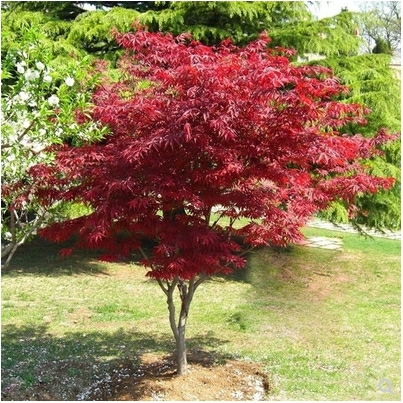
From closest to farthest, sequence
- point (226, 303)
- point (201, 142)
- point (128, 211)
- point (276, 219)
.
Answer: point (201, 142) < point (128, 211) < point (276, 219) < point (226, 303)

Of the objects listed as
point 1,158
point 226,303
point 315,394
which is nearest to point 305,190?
point 315,394

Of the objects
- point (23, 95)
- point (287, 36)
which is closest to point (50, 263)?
point (287, 36)

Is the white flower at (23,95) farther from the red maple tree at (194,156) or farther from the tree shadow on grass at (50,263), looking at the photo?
the tree shadow on grass at (50,263)

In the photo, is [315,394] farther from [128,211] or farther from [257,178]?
[128,211]

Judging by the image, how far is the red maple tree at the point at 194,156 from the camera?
3.73 m

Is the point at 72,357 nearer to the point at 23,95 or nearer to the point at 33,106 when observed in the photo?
the point at 33,106

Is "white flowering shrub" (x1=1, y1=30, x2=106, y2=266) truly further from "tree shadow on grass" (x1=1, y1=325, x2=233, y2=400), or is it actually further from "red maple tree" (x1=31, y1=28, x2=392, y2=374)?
"tree shadow on grass" (x1=1, y1=325, x2=233, y2=400)

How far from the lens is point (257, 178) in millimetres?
4191

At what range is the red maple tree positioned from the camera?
373cm

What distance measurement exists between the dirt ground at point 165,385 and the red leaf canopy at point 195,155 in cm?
107

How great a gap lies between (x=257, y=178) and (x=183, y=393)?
1.83 m

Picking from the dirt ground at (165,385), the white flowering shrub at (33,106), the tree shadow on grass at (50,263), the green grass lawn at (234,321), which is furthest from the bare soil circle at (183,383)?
the tree shadow on grass at (50,263)

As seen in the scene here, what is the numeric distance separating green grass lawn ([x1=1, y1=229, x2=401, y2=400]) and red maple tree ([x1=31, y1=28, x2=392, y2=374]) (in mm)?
1404

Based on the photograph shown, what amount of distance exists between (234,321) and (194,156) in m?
3.27
